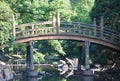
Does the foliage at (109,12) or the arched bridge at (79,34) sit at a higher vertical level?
the foliage at (109,12)

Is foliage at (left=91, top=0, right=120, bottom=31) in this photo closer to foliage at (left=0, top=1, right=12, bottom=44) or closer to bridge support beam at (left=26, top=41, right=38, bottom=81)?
bridge support beam at (left=26, top=41, right=38, bottom=81)

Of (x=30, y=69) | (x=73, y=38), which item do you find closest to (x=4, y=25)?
(x=30, y=69)

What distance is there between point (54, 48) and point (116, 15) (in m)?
9.28

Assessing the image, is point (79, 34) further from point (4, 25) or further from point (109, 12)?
point (4, 25)

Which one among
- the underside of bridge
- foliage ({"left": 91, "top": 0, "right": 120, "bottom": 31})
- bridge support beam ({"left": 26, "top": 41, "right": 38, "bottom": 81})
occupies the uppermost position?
foliage ({"left": 91, "top": 0, "right": 120, "bottom": 31})

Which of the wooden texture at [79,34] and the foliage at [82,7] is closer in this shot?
the wooden texture at [79,34]

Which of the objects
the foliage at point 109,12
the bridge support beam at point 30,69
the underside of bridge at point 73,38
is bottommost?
the bridge support beam at point 30,69

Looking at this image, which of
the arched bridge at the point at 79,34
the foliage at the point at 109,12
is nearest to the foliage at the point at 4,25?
the arched bridge at the point at 79,34

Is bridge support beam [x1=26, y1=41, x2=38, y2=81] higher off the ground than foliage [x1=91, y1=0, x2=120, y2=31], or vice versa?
foliage [x1=91, y1=0, x2=120, y2=31]

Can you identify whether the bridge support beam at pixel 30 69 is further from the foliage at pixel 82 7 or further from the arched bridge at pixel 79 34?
the foliage at pixel 82 7

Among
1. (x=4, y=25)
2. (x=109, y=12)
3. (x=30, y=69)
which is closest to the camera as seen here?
(x=4, y=25)

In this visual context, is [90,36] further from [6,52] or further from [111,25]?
[6,52]

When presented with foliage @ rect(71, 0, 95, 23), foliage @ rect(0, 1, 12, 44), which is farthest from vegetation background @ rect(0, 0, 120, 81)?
foliage @ rect(71, 0, 95, 23)

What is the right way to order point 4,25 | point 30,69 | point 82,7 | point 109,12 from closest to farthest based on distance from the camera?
point 4,25
point 30,69
point 109,12
point 82,7
